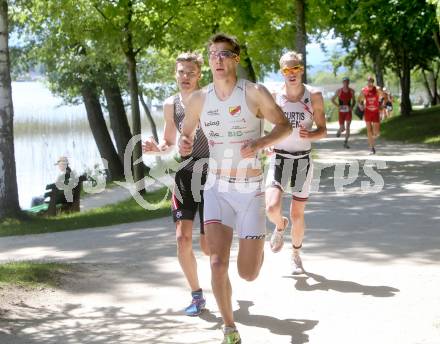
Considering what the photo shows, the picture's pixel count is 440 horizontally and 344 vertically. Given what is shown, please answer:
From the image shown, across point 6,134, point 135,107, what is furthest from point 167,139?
point 135,107

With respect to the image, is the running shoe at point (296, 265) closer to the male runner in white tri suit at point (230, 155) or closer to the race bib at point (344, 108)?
the male runner in white tri suit at point (230, 155)

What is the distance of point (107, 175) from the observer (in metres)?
29.2

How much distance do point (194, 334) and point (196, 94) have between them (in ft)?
5.70

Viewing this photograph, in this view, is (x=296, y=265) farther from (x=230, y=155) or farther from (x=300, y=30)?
(x=300, y=30)

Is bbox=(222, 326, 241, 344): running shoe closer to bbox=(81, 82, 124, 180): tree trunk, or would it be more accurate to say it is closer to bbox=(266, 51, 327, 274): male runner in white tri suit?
bbox=(266, 51, 327, 274): male runner in white tri suit

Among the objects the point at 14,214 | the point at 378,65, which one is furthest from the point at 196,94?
the point at 378,65

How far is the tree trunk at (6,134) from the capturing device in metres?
13.8

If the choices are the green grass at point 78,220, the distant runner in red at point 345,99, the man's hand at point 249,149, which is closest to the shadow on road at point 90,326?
the man's hand at point 249,149

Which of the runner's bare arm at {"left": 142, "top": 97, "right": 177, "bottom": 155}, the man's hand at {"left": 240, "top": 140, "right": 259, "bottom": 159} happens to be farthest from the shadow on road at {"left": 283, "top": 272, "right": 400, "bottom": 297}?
the man's hand at {"left": 240, "top": 140, "right": 259, "bottom": 159}

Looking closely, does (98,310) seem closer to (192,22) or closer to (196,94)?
(196,94)

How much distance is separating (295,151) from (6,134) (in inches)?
285

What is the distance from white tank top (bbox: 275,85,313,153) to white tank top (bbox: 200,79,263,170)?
6.81ft

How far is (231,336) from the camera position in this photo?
567 centimetres

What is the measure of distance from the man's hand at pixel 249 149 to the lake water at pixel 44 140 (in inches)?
880
